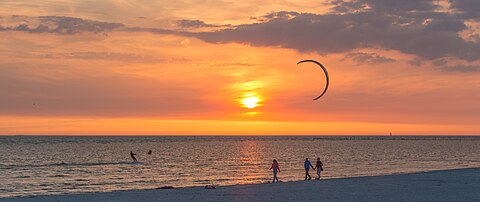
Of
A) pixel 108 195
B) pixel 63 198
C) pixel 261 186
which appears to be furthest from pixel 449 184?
pixel 63 198

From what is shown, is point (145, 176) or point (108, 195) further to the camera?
point (145, 176)

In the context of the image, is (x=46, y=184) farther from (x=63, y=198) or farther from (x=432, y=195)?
(x=432, y=195)

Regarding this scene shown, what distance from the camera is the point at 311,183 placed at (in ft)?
123

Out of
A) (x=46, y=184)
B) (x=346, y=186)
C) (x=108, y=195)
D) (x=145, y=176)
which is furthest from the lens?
(x=145, y=176)

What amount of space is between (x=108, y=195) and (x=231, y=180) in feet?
70.8

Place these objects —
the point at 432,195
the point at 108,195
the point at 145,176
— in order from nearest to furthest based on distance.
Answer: the point at 432,195 < the point at 108,195 < the point at 145,176

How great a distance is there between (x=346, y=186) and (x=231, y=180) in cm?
1863

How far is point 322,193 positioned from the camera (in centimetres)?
3070

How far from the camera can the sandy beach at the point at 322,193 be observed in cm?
2836

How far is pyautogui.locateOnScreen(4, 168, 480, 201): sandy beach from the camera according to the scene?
1117 inches

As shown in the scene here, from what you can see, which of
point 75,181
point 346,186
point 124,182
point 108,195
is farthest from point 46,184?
point 346,186

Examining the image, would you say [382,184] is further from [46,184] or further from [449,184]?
[46,184]

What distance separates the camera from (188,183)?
4919 cm

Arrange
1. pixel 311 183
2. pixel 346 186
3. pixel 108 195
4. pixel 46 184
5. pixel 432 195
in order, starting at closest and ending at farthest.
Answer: pixel 432 195
pixel 108 195
pixel 346 186
pixel 311 183
pixel 46 184
